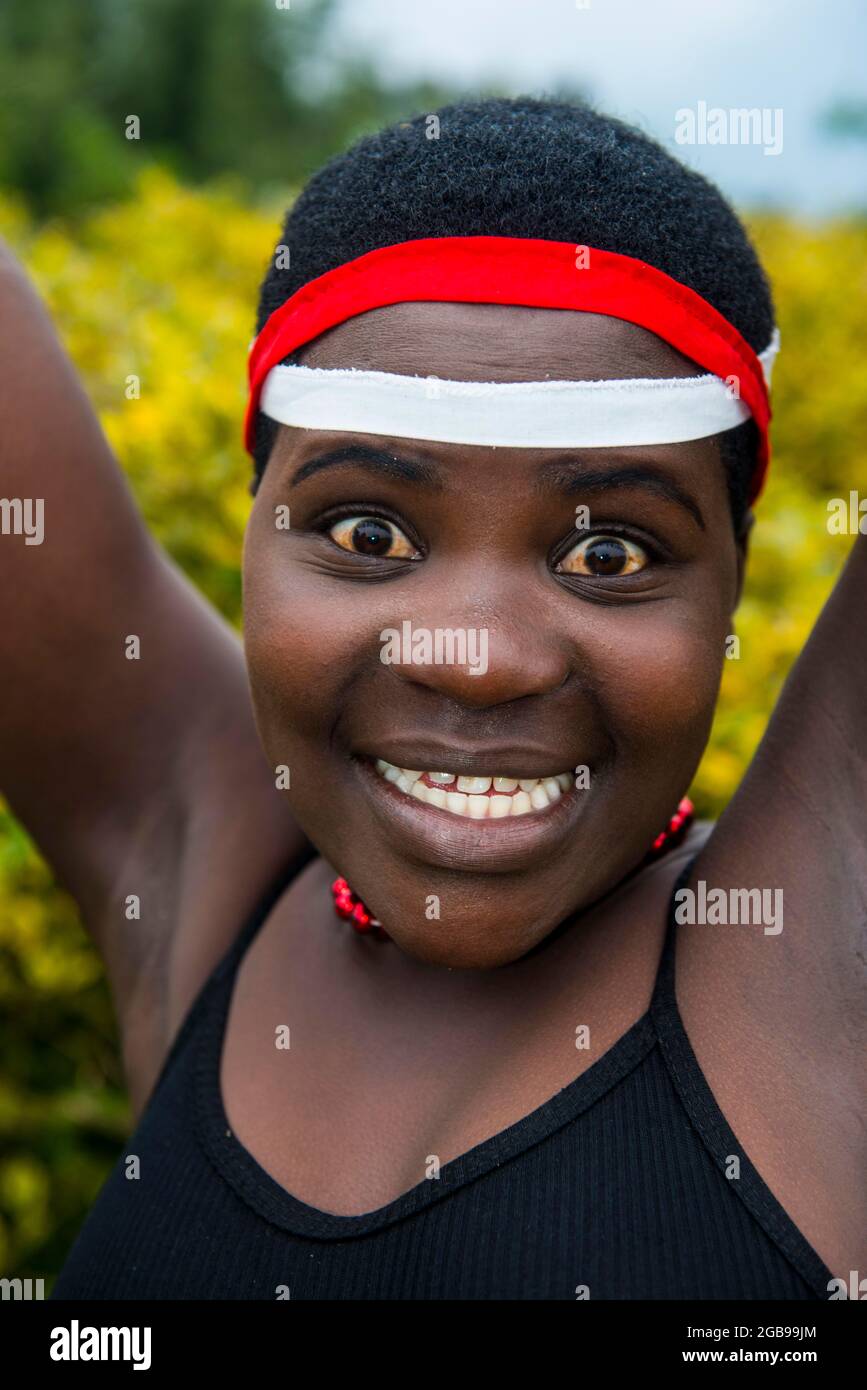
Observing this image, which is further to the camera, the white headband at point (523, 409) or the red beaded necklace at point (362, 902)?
the red beaded necklace at point (362, 902)

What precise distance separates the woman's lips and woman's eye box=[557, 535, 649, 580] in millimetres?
243

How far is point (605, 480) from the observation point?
5.13 feet

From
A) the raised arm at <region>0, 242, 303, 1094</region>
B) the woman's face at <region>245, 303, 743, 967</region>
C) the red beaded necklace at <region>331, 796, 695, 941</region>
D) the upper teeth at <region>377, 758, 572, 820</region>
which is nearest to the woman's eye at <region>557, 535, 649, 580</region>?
the woman's face at <region>245, 303, 743, 967</region>

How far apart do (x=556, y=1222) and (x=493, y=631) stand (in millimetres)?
661

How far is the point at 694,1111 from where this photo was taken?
1530 mm

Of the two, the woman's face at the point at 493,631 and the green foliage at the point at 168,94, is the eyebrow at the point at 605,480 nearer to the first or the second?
the woman's face at the point at 493,631

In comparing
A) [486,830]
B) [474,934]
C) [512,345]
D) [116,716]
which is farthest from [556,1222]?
[116,716]

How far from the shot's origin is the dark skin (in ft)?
5.07

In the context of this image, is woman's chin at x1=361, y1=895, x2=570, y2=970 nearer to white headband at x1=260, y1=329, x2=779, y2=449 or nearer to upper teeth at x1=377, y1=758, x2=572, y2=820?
upper teeth at x1=377, y1=758, x2=572, y2=820

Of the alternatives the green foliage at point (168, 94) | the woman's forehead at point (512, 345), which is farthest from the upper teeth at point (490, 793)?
the green foliage at point (168, 94)

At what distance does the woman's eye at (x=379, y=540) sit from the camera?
1629mm

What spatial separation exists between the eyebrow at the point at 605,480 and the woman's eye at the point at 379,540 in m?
0.19
